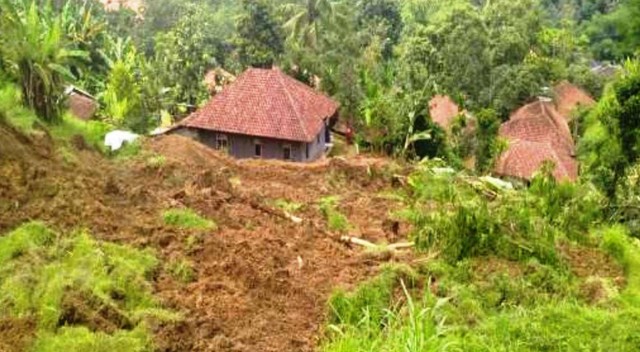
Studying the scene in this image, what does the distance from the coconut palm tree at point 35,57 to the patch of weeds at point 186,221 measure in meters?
5.36

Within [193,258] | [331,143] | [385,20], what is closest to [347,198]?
[193,258]

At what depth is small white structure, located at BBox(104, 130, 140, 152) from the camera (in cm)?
1585

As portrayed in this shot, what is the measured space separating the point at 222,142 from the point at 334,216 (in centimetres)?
961

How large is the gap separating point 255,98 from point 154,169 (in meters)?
8.14

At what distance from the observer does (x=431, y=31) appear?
84.5 ft

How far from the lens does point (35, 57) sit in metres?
14.7

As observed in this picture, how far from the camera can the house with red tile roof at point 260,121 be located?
20766 mm

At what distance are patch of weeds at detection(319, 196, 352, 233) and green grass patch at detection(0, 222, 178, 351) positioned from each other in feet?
11.1

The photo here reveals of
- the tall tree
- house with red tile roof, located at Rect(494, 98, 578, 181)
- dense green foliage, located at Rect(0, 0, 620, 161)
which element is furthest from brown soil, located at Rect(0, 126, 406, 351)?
the tall tree

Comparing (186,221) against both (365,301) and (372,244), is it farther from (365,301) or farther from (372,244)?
(365,301)

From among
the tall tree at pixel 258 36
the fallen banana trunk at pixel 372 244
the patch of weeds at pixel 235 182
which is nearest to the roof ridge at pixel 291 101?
the tall tree at pixel 258 36

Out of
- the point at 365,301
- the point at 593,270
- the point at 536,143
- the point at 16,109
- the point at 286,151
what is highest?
the point at 16,109

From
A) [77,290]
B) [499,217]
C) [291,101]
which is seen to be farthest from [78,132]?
[499,217]

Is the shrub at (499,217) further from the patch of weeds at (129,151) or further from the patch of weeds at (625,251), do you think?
the patch of weeds at (129,151)
